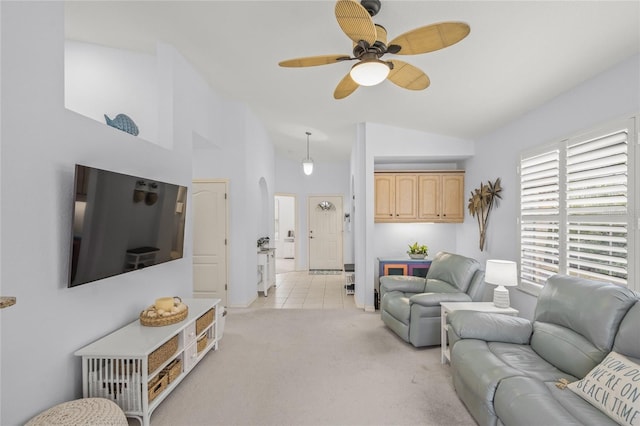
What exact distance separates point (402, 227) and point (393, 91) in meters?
2.48

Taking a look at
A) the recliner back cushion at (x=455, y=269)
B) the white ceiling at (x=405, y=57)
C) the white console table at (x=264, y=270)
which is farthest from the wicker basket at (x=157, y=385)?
the white console table at (x=264, y=270)

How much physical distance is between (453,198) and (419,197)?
55cm

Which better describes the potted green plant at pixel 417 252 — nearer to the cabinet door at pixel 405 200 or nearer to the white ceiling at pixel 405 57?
the cabinet door at pixel 405 200

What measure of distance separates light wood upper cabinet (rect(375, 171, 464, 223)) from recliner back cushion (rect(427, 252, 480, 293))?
3.17 feet

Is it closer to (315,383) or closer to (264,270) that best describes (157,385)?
(315,383)

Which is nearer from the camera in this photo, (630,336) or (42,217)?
(630,336)

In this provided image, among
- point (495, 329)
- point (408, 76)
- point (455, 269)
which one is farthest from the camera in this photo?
point (455, 269)

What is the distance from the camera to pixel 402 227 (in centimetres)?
525

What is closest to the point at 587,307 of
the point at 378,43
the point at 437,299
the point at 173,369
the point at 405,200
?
the point at 437,299

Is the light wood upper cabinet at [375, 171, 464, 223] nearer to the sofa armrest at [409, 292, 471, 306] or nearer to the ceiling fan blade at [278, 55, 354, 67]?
the sofa armrest at [409, 292, 471, 306]

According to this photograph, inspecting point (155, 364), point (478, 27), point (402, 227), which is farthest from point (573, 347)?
point (402, 227)

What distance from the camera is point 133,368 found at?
199 cm

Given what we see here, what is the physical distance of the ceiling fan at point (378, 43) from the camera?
1.58 metres

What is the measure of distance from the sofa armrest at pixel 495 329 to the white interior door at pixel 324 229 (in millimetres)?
5947
